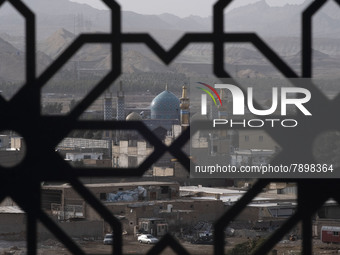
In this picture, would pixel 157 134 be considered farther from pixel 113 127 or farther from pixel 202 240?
pixel 113 127

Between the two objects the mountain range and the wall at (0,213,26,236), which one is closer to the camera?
the wall at (0,213,26,236)

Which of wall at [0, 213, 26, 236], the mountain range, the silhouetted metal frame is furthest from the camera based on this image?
the mountain range

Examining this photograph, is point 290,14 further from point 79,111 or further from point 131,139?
point 79,111

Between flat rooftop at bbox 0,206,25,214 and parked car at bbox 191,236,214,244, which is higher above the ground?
flat rooftop at bbox 0,206,25,214

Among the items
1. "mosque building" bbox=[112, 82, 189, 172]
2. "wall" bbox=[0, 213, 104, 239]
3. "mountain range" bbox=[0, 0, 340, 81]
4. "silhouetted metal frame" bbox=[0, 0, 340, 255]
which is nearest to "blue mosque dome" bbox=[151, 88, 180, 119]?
"mosque building" bbox=[112, 82, 189, 172]

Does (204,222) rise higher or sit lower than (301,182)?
lower

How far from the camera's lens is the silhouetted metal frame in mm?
807

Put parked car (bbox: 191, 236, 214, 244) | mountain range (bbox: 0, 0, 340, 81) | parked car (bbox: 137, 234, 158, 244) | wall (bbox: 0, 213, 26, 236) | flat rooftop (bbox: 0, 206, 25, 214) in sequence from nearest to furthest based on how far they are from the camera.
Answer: parked car (bbox: 137, 234, 158, 244), parked car (bbox: 191, 236, 214, 244), wall (bbox: 0, 213, 26, 236), flat rooftop (bbox: 0, 206, 25, 214), mountain range (bbox: 0, 0, 340, 81)

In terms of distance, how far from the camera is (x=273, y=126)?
804mm

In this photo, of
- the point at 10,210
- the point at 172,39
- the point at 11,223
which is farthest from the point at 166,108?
the point at 172,39

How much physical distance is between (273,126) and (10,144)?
16.7 m

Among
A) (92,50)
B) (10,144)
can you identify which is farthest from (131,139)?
(92,50)

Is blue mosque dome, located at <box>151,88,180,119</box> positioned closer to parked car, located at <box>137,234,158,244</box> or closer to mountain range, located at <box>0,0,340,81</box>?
parked car, located at <box>137,234,158,244</box>

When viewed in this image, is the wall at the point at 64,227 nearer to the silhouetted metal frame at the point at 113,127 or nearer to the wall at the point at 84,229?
the wall at the point at 84,229
